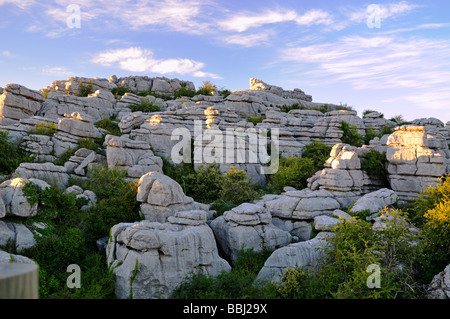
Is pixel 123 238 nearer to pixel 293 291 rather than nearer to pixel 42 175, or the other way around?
pixel 293 291

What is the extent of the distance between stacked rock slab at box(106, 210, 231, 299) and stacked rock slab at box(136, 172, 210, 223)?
2.14 m

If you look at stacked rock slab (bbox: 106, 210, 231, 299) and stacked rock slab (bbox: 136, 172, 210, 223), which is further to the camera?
stacked rock slab (bbox: 136, 172, 210, 223)

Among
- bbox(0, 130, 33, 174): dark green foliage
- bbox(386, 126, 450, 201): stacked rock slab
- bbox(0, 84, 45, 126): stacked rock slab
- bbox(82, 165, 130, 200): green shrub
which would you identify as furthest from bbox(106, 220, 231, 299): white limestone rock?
bbox(0, 84, 45, 126): stacked rock slab

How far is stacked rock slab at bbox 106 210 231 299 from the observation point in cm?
1072

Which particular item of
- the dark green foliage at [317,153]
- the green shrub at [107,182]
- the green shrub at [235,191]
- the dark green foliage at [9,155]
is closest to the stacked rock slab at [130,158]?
the green shrub at [107,182]

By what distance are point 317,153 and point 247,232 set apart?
1323cm

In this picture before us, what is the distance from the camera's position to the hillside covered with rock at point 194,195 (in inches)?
441

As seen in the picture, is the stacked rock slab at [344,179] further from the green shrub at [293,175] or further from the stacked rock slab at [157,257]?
the stacked rock slab at [157,257]

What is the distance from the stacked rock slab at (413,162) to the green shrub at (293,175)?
191 inches

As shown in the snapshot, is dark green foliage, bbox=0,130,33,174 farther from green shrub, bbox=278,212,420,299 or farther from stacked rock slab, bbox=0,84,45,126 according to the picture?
green shrub, bbox=278,212,420,299

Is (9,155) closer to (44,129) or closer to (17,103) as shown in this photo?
(44,129)

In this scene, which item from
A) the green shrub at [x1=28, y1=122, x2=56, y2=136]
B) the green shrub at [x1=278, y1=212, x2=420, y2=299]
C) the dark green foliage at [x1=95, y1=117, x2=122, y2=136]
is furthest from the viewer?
the dark green foliage at [x1=95, y1=117, x2=122, y2=136]
